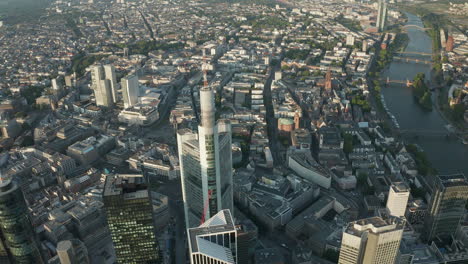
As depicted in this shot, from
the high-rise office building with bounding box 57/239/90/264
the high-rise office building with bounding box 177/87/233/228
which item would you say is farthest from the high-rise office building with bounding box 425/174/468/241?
the high-rise office building with bounding box 57/239/90/264

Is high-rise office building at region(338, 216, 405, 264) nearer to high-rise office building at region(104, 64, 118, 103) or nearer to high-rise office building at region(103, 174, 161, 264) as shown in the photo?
high-rise office building at region(103, 174, 161, 264)

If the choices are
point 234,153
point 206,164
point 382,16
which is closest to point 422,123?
point 234,153

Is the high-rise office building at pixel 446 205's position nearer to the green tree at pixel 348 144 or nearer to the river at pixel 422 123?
the river at pixel 422 123

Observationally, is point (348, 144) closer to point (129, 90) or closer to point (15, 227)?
point (129, 90)

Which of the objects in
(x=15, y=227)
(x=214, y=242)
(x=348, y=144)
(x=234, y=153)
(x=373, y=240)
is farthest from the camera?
(x=348, y=144)

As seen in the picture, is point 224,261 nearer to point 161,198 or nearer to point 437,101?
point 161,198

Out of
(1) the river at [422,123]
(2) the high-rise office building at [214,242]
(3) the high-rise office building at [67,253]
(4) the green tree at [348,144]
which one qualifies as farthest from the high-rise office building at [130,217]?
(1) the river at [422,123]

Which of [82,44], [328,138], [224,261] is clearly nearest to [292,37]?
[82,44]
